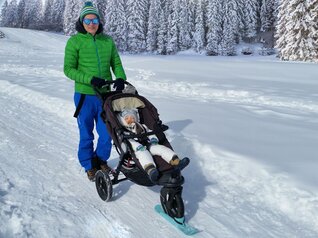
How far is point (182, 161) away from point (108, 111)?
4.03 feet

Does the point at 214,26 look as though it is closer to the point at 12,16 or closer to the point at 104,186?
the point at 104,186

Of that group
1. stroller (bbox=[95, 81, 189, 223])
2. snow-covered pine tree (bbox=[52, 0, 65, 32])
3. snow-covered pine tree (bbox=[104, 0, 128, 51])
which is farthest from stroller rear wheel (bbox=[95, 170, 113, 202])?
snow-covered pine tree (bbox=[52, 0, 65, 32])

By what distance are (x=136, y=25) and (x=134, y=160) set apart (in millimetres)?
56335

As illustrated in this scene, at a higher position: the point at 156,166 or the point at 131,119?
the point at 131,119

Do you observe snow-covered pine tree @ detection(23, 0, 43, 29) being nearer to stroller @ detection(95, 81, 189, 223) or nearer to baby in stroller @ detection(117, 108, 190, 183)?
stroller @ detection(95, 81, 189, 223)

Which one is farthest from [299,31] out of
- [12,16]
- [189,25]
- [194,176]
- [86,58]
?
[12,16]

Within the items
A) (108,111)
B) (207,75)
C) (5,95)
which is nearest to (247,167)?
(108,111)

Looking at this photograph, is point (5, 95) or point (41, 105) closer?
point (41, 105)

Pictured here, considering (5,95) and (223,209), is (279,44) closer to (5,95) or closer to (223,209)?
(5,95)

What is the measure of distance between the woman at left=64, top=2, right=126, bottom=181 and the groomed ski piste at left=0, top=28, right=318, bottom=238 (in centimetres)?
51

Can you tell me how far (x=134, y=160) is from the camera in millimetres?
4363

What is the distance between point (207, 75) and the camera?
1688 cm

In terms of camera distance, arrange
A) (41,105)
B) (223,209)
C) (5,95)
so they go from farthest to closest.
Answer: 1. (5,95)
2. (41,105)
3. (223,209)

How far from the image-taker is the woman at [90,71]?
4.94 metres
